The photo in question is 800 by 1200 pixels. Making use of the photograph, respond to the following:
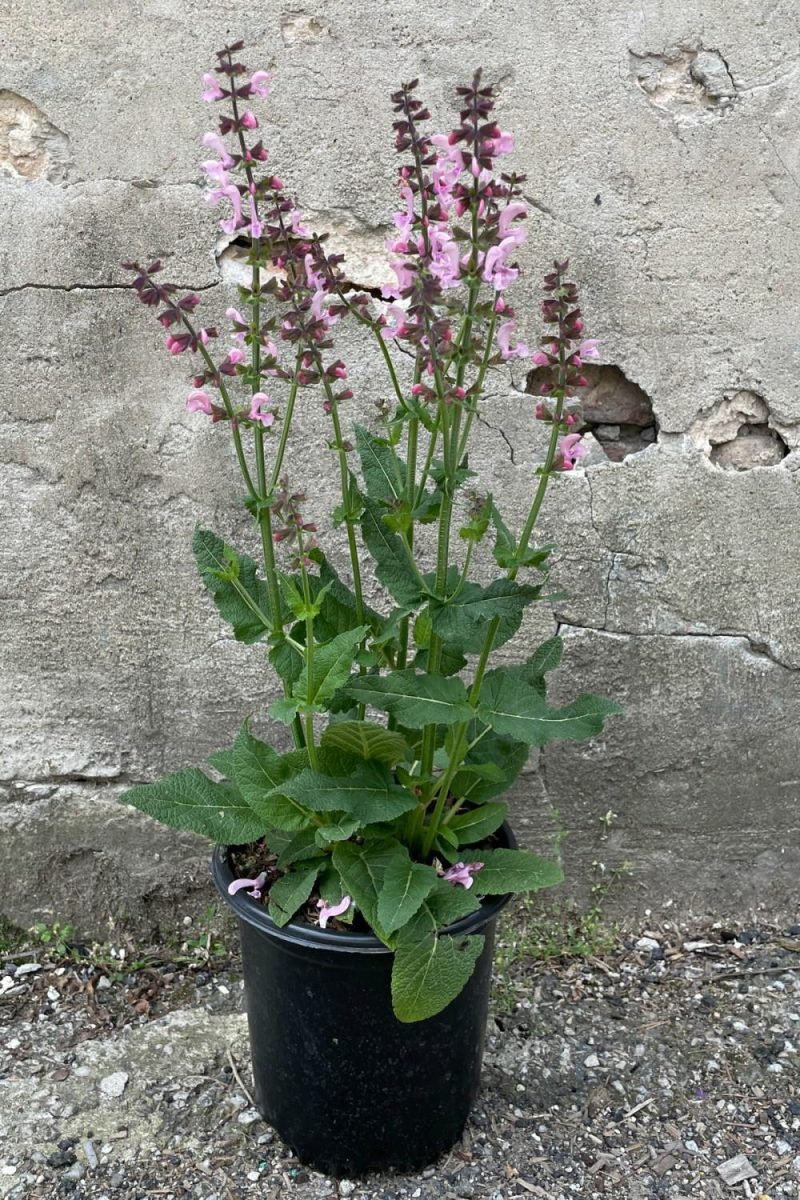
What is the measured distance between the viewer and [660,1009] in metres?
2.69

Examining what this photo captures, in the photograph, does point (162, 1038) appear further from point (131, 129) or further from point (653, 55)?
point (653, 55)

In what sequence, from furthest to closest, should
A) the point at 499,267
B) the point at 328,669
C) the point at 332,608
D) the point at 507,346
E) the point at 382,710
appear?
the point at 332,608, the point at 382,710, the point at 328,669, the point at 507,346, the point at 499,267

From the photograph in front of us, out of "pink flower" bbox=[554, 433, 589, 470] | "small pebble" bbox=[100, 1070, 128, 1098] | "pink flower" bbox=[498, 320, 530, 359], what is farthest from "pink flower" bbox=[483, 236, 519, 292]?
"small pebble" bbox=[100, 1070, 128, 1098]

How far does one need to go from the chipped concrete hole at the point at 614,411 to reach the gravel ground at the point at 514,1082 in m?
1.34

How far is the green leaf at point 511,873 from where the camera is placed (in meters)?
2.07

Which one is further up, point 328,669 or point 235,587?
point 235,587

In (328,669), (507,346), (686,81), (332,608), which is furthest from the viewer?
(686,81)

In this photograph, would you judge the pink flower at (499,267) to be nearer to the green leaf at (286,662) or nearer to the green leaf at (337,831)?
the green leaf at (286,662)

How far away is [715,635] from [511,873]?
0.96 meters

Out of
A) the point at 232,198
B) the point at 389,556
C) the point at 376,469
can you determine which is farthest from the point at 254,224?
the point at 389,556

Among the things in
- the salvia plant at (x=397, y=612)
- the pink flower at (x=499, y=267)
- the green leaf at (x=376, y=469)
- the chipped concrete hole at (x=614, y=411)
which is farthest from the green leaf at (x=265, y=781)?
the chipped concrete hole at (x=614, y=411)

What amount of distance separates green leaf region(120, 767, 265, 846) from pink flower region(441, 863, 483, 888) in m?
0.39

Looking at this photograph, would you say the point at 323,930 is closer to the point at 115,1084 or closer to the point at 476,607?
the point at 476,607

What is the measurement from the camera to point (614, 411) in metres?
2.62
